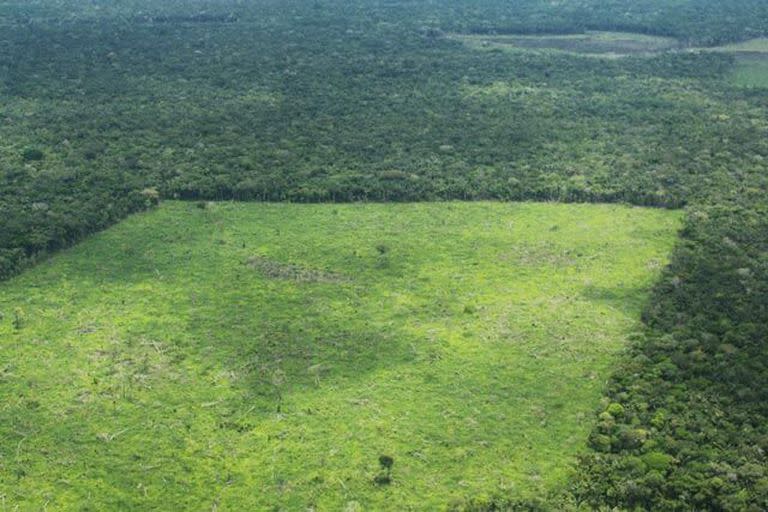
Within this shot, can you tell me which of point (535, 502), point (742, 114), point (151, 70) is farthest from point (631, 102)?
point (535, 502)

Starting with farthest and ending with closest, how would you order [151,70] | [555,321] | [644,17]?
[644,17] < [151,70] < [555,321]

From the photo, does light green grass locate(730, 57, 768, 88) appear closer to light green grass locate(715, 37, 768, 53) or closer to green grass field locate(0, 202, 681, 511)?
light green grass locate(715, 37, 768, 53)

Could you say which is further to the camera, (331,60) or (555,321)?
(331,60)

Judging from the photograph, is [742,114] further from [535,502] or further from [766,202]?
[535,502]

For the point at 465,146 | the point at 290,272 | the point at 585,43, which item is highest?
the point at 585,43

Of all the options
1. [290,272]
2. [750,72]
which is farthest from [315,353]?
[750,72]

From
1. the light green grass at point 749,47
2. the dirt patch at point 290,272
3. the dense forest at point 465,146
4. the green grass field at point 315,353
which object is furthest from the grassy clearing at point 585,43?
the dirt patch at point 290,272

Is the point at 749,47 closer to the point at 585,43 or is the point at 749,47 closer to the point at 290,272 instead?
the point at 585,43

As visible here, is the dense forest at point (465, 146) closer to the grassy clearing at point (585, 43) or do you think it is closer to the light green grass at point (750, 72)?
the light green grass at point (750, 72)
